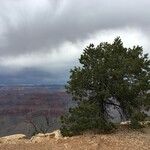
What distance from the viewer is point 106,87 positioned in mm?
37875

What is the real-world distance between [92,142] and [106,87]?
6605mm

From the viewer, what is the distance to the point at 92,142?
32562 mm

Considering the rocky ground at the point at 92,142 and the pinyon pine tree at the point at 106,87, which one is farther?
the pinyon pine tree at the point at 106,87

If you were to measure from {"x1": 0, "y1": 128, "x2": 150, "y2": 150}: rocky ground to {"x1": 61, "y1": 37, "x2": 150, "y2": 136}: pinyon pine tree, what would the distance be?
142 cm

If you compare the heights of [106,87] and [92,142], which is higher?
[106,87]

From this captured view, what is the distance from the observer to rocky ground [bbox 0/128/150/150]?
31453 mm

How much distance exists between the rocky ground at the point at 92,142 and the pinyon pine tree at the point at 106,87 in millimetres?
1420

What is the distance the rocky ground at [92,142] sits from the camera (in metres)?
31.5

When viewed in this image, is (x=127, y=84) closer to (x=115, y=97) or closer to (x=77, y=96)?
(x=115, y=97)

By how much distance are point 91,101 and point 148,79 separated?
4993mm

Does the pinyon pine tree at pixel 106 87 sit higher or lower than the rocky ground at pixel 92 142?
higher

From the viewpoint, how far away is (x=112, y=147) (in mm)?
31203

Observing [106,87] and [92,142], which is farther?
[106,87]

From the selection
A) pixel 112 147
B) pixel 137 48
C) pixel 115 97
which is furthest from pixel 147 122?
pixel 112 147
